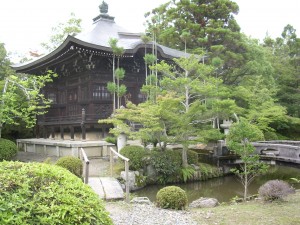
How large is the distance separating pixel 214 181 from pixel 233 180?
36.3 inches

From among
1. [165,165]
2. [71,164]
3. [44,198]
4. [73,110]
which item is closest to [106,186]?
[71,164]

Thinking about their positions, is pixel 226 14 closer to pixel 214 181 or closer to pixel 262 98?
pixel 262 98

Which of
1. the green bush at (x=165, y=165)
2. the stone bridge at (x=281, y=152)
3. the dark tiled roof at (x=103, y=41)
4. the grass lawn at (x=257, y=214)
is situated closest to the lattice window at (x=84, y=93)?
the dark tiled roof at (x=103, y=41)

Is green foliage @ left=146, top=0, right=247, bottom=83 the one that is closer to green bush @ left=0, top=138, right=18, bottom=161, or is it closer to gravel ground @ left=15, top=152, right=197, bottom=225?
green bush @ left=0, top=138, right=18, bottom=161

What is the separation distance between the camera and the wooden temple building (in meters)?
17.2

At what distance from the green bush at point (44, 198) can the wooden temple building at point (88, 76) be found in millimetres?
13319

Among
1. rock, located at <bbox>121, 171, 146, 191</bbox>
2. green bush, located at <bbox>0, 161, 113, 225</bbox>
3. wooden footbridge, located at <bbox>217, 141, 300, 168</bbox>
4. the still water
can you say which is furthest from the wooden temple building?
green bush, located at <bbox>0, 161, 113, 225</bbox>

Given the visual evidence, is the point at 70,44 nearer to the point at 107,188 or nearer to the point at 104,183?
the point at 104,183

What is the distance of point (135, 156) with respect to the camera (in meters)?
12.6

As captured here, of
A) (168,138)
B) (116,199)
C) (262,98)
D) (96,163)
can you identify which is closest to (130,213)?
(116,199)

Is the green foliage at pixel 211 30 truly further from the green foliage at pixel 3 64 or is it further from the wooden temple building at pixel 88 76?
the green foliage at pixel 3 64

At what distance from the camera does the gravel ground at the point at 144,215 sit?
20.5 ft

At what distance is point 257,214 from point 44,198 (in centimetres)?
550

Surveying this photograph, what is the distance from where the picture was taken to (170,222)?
20.5ft
